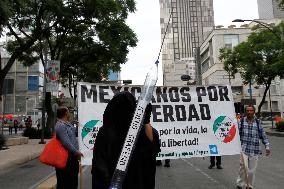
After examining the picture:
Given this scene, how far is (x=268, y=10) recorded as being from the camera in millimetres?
119875

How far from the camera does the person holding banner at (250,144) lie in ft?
25.8

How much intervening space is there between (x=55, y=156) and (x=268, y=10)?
4835 inches

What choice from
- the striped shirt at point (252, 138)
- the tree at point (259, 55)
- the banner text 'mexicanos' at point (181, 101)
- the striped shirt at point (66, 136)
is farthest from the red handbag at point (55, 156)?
the tree at point (259, 55)

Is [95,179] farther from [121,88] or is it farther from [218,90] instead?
[218,90]

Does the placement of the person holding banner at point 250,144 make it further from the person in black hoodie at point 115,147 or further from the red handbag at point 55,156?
the person in black hoodie at point 115,147

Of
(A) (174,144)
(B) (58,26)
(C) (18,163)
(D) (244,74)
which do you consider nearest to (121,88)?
(A) (174,144)

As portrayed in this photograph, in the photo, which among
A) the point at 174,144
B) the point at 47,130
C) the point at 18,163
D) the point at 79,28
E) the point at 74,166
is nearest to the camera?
the point at 74,166

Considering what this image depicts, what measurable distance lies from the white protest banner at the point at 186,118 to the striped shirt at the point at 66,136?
60.2 inches

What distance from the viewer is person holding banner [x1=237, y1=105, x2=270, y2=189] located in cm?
786

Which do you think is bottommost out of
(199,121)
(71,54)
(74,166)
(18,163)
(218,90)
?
(18,163)

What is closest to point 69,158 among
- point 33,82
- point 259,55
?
point 259,55

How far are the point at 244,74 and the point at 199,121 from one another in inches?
1290

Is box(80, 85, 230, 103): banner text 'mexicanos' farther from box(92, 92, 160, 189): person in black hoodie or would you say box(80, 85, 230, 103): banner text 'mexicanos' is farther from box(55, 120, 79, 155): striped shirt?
box(92, 92, 160, 189): person in black hoodie

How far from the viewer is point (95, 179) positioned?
3.13m
